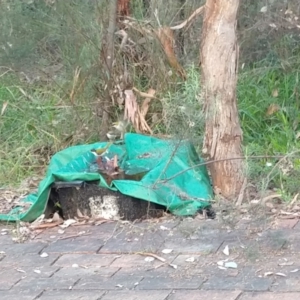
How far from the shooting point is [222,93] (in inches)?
214

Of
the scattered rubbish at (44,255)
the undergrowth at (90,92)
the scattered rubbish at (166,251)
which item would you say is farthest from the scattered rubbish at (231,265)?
the undergrowth at (90,92)

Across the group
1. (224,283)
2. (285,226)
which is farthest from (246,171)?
(224,283)

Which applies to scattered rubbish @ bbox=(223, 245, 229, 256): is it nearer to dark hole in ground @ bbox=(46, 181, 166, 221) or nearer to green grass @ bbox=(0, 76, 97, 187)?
dark hole in ground @ bbox=(46, 181, 166, 221)

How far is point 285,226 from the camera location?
496 centimetres

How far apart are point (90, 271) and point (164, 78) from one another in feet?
8.99

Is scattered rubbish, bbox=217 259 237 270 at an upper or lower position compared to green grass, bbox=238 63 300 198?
lower

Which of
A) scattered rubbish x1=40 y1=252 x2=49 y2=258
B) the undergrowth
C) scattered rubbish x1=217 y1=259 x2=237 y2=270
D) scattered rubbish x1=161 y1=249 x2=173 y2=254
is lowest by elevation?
scattered rubbish x1=217 y1=259 x2=237 y2=270

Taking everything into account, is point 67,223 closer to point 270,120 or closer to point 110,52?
point 110,52

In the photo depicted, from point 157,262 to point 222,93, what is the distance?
4.80 feet

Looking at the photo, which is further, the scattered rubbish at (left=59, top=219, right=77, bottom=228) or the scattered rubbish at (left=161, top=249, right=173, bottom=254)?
the scattered rubbish at (left=59, top=219, right=77, bottom=228)

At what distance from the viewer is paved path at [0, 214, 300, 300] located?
4070 millimetres

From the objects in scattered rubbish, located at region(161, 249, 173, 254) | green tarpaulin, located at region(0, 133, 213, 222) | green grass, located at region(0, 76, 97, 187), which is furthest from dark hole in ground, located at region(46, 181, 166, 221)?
green grass, located at region(0, 76, 97, 187)

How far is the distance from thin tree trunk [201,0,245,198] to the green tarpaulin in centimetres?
16

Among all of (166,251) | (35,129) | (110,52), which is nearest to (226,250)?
(166,251)
